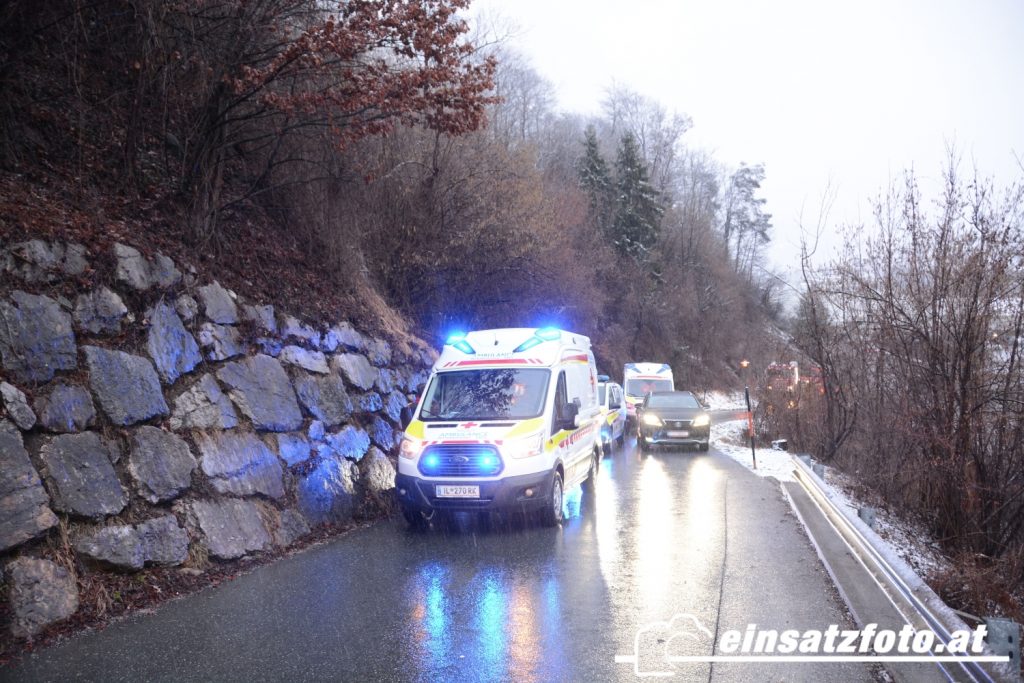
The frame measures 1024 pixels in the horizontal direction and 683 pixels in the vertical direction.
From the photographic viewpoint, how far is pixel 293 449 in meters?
10.1

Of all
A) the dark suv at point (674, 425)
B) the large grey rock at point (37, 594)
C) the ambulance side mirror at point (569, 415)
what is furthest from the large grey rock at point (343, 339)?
the dark suv at point (674, 425)

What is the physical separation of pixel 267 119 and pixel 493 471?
9.02m

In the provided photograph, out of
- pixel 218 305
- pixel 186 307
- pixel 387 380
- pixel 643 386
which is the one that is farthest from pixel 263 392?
pixel 643 386

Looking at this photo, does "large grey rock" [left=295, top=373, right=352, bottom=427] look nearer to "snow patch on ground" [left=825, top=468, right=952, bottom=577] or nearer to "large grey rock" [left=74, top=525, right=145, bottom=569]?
"large grey rock" [left=74, top=525, right=145, bottom=569]

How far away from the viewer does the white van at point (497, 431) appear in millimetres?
9250

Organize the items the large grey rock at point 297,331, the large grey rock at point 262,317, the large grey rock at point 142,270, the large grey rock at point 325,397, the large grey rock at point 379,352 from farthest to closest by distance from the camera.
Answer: the large grey rock at point 379,352, the large grey rock at point 297,331, the large grey rock at point 325,397, the large grey rock at point 262,317, the large grey rock at point 142,270

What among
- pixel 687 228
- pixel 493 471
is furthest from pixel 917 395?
pixel 687 228

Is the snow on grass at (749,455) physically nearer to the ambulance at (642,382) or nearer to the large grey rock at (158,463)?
the ambulance at (642,382)

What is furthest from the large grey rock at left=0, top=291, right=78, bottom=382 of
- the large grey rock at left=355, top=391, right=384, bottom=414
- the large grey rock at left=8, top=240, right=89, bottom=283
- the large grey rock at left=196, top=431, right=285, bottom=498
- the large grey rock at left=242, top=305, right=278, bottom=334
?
the large grey rock at left=355, top=391, right=384, bottom=414

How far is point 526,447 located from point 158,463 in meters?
4.33

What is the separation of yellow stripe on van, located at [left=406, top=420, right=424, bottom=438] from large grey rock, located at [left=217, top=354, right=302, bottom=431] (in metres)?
1.72

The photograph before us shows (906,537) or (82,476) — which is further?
(906,537)

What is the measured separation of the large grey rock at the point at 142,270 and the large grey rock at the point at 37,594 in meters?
3.75

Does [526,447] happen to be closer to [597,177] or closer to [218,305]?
[218,305]
